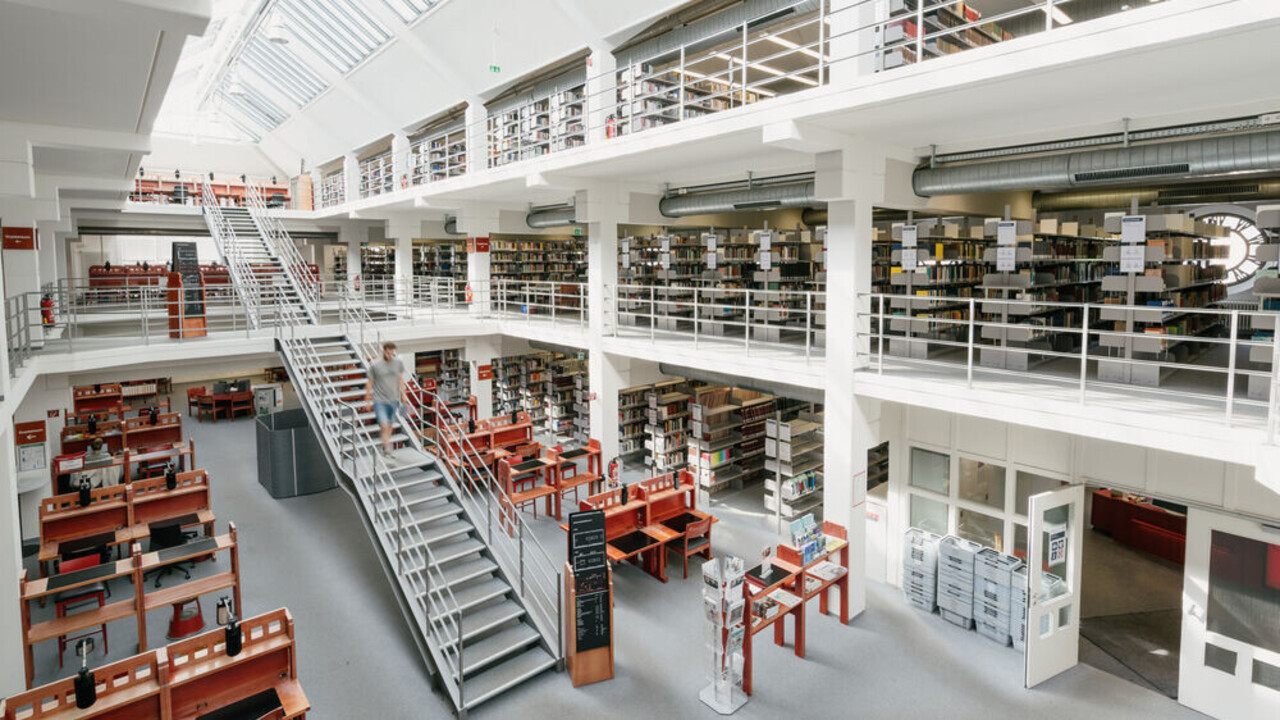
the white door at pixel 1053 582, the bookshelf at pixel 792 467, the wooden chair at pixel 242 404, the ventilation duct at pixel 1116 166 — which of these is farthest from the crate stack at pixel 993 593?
the wooden chair at pixel 242 404

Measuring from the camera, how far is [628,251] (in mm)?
11711

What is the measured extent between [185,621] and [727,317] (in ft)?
28.7

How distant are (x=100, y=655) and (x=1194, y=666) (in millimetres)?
10201

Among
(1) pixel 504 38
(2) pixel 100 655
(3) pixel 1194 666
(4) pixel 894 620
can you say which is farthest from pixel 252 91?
(3) pixel 1194 666

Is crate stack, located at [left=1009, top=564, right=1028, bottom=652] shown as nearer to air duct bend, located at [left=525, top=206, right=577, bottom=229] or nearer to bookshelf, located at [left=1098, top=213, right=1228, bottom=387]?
bookshelf, located at [left=1098, top=213, right=1228, bottom=387]

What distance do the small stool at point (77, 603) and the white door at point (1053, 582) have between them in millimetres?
8828

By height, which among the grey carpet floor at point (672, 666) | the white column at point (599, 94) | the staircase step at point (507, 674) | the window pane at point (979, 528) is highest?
the white column at point (599, 94)

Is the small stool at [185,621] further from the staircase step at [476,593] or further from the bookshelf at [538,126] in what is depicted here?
the bookshelf at [538,126]

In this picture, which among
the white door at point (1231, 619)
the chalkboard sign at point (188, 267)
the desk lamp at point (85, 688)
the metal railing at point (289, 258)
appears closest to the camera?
the desk lamp at point (85, 688)

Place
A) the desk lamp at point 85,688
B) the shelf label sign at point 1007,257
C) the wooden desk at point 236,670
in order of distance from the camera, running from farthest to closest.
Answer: the shelf label sign at point 1007,257 → the wooden desk at point 236,670 → the desk lamp at point 85,688

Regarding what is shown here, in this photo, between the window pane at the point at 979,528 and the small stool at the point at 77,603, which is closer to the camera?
the small stool at the point at 77,603

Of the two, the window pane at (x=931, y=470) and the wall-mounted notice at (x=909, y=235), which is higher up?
the wall-mounted notice at (x=909, y=235)

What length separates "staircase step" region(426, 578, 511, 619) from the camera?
641 centimetres

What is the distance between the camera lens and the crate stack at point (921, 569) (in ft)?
24.3
